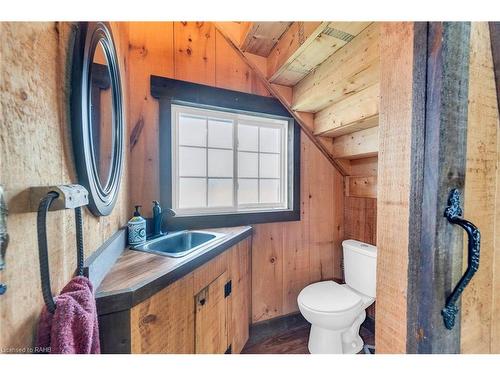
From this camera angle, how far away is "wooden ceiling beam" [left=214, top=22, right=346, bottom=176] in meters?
1.49

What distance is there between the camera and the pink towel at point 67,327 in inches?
16.5

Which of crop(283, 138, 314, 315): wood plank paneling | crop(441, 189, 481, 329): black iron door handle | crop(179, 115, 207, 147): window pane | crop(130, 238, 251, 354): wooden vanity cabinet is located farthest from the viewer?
crop(283, 138, 314, 315): wood plank paneling

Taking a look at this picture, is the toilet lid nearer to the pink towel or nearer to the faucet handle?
the faucet handle

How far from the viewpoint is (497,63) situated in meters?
0.44

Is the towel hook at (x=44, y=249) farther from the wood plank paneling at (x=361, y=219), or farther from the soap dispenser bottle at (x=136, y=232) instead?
the wood plank paneling at (x=361, y=219)

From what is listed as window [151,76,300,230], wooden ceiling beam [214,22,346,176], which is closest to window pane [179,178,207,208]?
window [151,76,300,230]

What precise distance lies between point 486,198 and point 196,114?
1589 mm

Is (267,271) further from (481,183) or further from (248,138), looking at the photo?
(481,183)

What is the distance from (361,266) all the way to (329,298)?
361mm

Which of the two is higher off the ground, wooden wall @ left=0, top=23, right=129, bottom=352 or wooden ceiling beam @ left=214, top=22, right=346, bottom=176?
wooden ceiling beam @ left=214, top=22, right=346, bottom=176

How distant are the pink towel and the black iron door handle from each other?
744 millimetres

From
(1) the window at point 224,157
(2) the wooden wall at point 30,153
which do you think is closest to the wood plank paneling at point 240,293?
(1) the window at point 224,157

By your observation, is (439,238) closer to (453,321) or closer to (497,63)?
(453,321)
